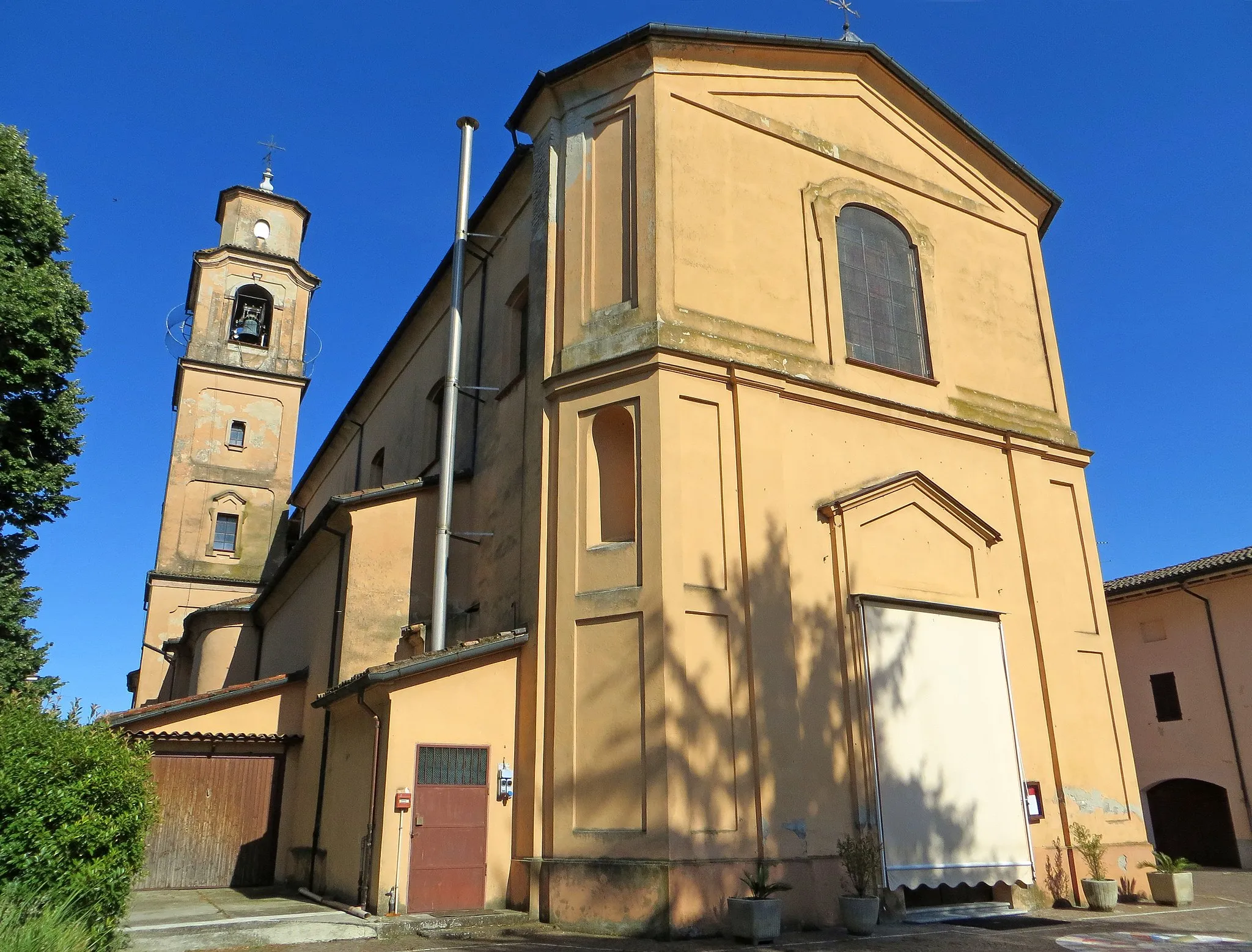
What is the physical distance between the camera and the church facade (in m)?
11.4

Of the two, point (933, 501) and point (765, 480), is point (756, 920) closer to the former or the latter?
point (765, 480)

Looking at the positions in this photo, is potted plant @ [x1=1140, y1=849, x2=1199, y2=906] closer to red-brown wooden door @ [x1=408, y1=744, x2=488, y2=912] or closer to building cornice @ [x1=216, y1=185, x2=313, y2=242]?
red-brown wooden door @ [x1=408, y1=744, x2=488, y2=912]

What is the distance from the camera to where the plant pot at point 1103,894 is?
501 inches

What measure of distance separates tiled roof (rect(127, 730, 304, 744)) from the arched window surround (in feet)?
36.7

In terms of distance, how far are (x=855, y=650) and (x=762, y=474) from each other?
2.60 m

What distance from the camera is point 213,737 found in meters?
16.3

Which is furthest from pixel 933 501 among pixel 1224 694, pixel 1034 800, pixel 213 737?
pixel 1224 694

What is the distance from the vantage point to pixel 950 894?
42.7 feet

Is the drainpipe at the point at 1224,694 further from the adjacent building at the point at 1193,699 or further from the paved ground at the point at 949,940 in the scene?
the paved ground at the point at 949,940

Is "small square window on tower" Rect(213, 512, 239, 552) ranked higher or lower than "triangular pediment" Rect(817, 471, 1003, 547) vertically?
higher

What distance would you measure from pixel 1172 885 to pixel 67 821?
13354 mm

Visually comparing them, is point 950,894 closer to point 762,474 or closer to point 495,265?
point 762,474

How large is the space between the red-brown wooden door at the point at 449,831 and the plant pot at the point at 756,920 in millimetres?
3316

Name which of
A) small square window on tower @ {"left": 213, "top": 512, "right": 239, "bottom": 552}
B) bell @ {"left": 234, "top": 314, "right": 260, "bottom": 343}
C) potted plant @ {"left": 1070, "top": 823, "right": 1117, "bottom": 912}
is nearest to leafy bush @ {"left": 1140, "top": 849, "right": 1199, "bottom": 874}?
potted plant @ {"left": 1070, "top": 823, "right": 1117, "bottom": 912}
